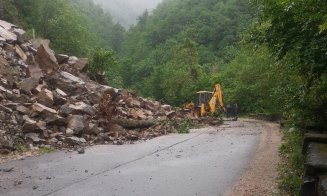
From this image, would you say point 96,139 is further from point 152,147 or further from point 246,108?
point 246,108

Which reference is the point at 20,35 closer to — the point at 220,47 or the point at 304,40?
the point at 304,40

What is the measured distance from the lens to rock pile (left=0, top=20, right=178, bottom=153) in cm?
1538

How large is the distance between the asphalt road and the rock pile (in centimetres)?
198

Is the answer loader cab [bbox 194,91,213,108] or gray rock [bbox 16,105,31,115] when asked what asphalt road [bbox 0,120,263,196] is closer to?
gray rock [bbox 16,105,31,115]

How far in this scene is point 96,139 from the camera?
1645 centimetres

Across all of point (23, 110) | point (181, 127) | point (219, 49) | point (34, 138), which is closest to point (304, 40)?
point (34, 138)

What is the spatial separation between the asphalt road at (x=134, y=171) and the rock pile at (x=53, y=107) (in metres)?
1.98

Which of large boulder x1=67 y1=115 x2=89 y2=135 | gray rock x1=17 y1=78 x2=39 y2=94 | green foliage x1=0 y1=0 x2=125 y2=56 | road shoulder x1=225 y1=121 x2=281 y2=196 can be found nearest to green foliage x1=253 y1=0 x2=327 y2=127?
road shoulder x1=225 y1=121 x2=281 y2=196

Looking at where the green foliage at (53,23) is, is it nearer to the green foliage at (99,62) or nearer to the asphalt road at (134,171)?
the green foliage at (99,62)

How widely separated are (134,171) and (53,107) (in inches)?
359

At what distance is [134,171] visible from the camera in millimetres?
10328

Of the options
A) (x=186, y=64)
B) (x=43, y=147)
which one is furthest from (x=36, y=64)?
(x=186, y=64)

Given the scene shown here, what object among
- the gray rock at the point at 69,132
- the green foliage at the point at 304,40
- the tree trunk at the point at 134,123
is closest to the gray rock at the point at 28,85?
the gray rock at the point at 69,132

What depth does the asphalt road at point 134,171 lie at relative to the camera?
27.5ft
